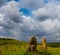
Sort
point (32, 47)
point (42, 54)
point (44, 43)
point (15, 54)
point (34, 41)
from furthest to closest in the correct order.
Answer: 1. point (44, 43)
2. point (34, 41)
3. point (32, 47)
4. point (42, 54)
5. point (15, 54)

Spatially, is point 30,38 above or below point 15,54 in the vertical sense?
above

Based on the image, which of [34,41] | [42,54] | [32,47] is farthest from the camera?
[34,41]

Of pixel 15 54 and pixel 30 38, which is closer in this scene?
pixel 15 54

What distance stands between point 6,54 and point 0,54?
0.83 m

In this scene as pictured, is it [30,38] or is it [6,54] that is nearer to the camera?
[6,54]

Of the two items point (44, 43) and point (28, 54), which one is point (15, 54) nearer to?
point (28, 54)

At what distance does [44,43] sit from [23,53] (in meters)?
19.9

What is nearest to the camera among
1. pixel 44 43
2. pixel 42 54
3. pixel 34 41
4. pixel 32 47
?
pixel 42 54

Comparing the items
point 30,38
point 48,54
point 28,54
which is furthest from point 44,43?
point 28,54

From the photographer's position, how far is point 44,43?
47.5 metres

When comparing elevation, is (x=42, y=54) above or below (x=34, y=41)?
below

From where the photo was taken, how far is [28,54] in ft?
91.9

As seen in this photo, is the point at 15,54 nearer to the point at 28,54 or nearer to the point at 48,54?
the point at 28,54

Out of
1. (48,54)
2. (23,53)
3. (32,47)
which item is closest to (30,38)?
(32,47)
